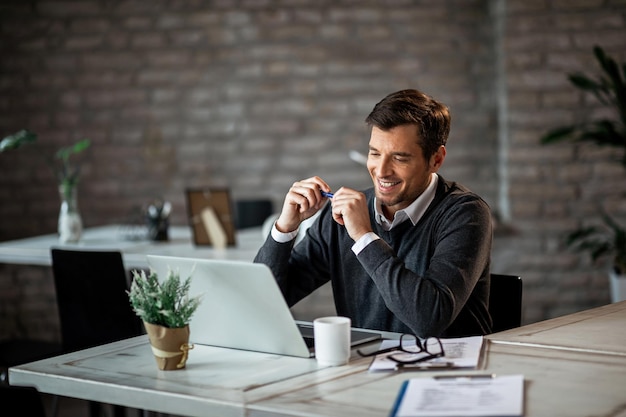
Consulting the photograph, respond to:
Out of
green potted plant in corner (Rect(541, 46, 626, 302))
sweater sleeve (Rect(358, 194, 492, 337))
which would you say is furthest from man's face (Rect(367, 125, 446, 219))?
green potted plant in corner (Rect(541, 46, 626, 302))

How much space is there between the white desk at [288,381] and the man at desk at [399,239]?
0.18 meters

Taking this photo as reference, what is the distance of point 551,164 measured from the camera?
479 cm

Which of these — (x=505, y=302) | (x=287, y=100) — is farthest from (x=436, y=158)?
(x=287, y=100)

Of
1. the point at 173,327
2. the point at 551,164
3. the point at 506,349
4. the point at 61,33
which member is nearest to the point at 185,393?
the point at 173,327

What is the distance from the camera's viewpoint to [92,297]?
326 centimetres

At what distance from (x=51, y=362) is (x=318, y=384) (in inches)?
25.0

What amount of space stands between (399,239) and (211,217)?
1.72m

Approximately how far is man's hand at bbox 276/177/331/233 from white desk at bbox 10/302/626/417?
439mm

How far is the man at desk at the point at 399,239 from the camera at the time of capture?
2078mm

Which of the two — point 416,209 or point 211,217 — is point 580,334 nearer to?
point 416,209

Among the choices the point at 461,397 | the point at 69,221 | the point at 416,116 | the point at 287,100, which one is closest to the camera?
the point at 461,397

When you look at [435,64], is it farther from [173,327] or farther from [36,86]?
[173,327]

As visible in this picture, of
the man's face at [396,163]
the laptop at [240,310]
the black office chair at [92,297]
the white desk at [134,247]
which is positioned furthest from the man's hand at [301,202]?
the white desk at [134,247]

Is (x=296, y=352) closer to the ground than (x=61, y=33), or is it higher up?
closer to the ground
